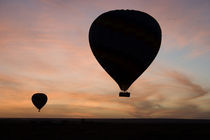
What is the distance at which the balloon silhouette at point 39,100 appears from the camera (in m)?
71.8

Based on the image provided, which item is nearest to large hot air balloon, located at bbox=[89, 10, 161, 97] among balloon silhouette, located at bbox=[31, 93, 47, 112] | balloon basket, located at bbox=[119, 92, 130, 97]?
balloon basket, located at bbox=[119, 92, 130, 97]

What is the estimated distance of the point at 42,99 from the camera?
73125 mm

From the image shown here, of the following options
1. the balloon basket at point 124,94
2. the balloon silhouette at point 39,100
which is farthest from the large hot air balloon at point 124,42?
the balloon silhouette at point 39,100

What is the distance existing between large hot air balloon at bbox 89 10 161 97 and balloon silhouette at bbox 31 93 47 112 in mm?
45209

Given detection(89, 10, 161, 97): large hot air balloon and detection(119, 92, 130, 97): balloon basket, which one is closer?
detection(119, 92, 130, 97): balloon basket

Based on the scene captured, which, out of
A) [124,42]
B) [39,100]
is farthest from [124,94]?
[39,100]

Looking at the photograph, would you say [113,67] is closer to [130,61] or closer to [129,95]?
[130,61]

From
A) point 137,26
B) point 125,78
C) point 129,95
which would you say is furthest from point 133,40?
point 129,95

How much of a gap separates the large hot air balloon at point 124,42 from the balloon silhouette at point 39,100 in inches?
1780

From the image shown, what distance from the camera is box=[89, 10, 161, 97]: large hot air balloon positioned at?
28172 millimetres

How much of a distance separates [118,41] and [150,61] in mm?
3469

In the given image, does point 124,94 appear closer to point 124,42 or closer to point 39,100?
point 124,42

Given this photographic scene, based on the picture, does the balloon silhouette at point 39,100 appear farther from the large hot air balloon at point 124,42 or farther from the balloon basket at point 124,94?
the balloon basket at point 124,94

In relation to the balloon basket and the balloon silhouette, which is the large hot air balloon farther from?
the balloon silhouette
